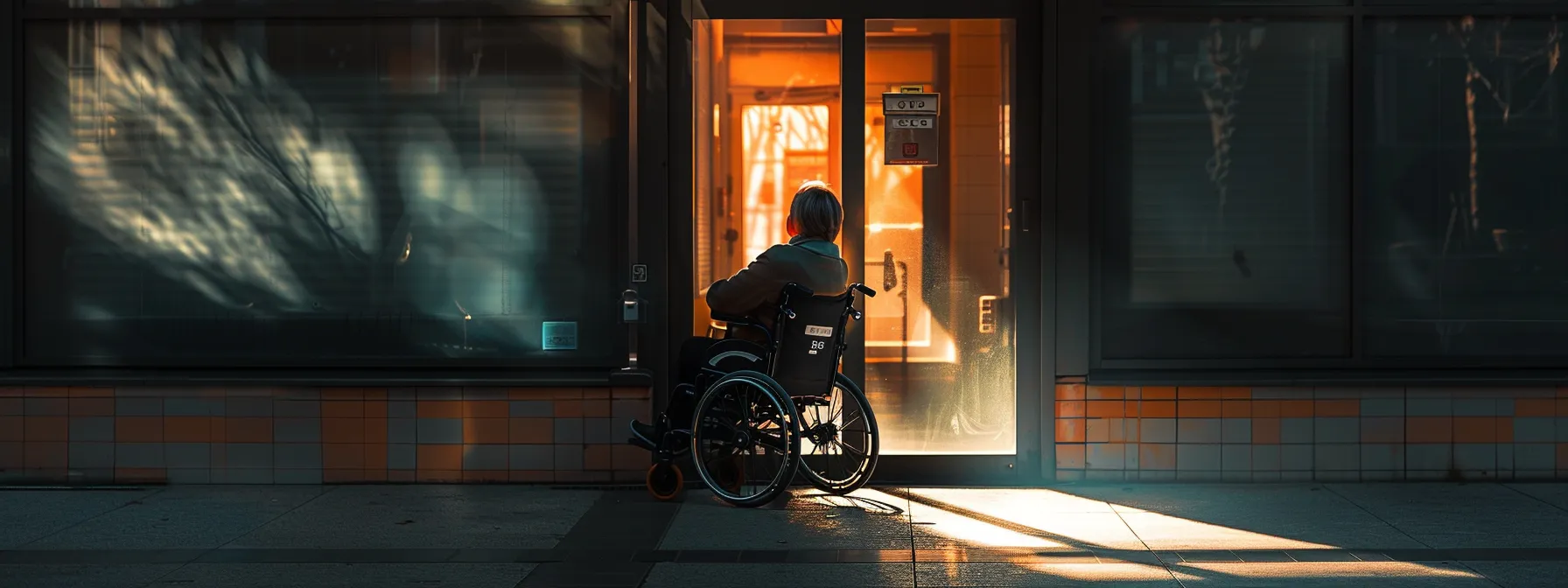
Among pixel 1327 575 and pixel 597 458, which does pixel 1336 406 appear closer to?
pixel 1327 575

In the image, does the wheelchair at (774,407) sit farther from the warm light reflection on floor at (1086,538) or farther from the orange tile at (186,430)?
the orange tile at (186,430)

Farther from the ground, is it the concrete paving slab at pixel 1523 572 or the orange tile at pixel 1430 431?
the orange tile at pixel 1430 431

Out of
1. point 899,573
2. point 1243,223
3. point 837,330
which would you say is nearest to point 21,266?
point 837,330

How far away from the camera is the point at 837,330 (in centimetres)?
728

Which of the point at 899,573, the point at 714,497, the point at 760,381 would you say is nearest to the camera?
the point at 899,573

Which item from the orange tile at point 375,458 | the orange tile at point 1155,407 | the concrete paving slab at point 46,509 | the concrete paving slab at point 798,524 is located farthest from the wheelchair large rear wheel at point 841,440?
the concrete paving slab at point 46,509

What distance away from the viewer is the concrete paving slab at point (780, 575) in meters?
5.85

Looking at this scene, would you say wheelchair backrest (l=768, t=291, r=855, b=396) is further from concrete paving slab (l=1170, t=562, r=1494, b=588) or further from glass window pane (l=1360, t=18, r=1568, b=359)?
glass window pane (l=1360, t=18, r=1568, b=359)

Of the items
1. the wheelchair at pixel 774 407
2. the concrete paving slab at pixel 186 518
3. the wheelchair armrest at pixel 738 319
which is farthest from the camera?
the wheelchair armrest at pixel 738 319

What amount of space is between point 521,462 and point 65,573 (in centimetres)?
248

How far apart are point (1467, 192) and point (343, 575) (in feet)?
18.9

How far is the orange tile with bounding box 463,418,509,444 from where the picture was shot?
811cm

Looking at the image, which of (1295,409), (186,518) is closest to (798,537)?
(186,518)

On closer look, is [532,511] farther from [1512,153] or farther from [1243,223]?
[1512,153]
